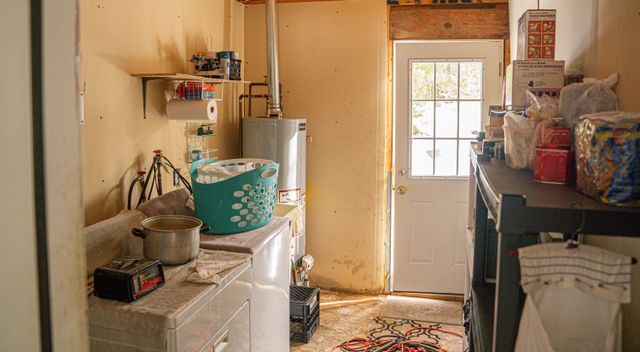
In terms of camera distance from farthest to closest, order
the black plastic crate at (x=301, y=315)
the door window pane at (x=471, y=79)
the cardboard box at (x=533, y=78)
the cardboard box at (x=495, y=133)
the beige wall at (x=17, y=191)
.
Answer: the door window pane at (x=471, y=79) → the black plastic crate at (x=301, y=315) → the cardboard box at (x=495, y=133) → the cardboard box at (x=533, y=78) → the beige wall at (x=17, y=191)

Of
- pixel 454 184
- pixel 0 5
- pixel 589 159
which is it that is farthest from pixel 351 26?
pixel 0 5

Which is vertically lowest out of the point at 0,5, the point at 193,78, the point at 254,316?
the point at 254,316

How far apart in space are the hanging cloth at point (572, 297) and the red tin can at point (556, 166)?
0.25 metres

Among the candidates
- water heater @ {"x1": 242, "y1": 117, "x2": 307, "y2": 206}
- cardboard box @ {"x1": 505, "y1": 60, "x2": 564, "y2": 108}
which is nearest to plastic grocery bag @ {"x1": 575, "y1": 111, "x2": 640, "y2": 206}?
cardboard box @ {"x1": 505, "y1": 60, "x2": 564, "y2": 108}

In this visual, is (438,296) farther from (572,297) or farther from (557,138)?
(572,297)

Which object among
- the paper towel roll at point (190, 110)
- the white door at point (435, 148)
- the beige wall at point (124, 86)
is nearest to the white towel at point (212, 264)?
the beige wall at point (124, 86)

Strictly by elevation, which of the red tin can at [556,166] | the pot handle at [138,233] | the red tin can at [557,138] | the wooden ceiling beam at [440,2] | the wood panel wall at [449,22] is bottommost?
the pot handle at [138,233]

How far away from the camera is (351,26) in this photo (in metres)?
4.30

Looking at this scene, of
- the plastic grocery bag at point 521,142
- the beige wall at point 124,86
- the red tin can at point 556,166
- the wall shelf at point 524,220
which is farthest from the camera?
the beige wall at point 124,86

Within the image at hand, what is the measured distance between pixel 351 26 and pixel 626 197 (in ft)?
12.0

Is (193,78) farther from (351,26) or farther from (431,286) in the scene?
(431,286)

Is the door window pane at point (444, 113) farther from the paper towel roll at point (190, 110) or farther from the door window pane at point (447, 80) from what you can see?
the paper towel roll at point (190, 110)

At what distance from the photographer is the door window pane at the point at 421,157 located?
14.4ft

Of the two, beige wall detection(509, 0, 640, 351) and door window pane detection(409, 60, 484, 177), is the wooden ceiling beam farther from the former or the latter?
beige wall detection(509, 0, 640, 351)
